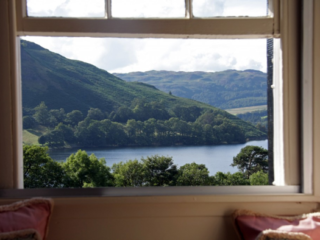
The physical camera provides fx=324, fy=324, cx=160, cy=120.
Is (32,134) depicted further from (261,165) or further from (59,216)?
(261,165)

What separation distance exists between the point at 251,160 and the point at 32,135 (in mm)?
1226

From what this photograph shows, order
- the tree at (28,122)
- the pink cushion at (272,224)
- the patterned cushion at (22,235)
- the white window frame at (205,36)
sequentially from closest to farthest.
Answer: the patterned cushion at (22,235), the pink cushion at (272,224), the white window frame at (205,36), the tree at (28,122)

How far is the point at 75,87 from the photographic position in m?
1.79

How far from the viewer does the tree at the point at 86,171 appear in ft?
5.82

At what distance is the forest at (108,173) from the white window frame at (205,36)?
0.23 ft

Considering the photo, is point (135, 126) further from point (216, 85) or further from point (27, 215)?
point (27, 215)

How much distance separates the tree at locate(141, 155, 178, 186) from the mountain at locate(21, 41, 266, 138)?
284 mm

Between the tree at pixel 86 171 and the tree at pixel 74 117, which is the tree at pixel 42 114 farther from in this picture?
the tree at pixel 86 171

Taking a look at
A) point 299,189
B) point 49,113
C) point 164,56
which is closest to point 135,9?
point 164,56

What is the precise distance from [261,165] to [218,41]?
2.43ft

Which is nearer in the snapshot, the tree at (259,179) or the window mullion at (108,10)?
the window mullion at (108,10)

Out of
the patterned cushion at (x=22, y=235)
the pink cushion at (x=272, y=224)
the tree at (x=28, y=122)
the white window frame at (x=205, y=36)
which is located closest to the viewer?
the patterned cushion at (x=22, y=235)

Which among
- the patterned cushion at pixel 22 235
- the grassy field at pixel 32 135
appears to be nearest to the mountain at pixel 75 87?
the grassy field at pixel 32 135

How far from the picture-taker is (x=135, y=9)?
169 centimetres
